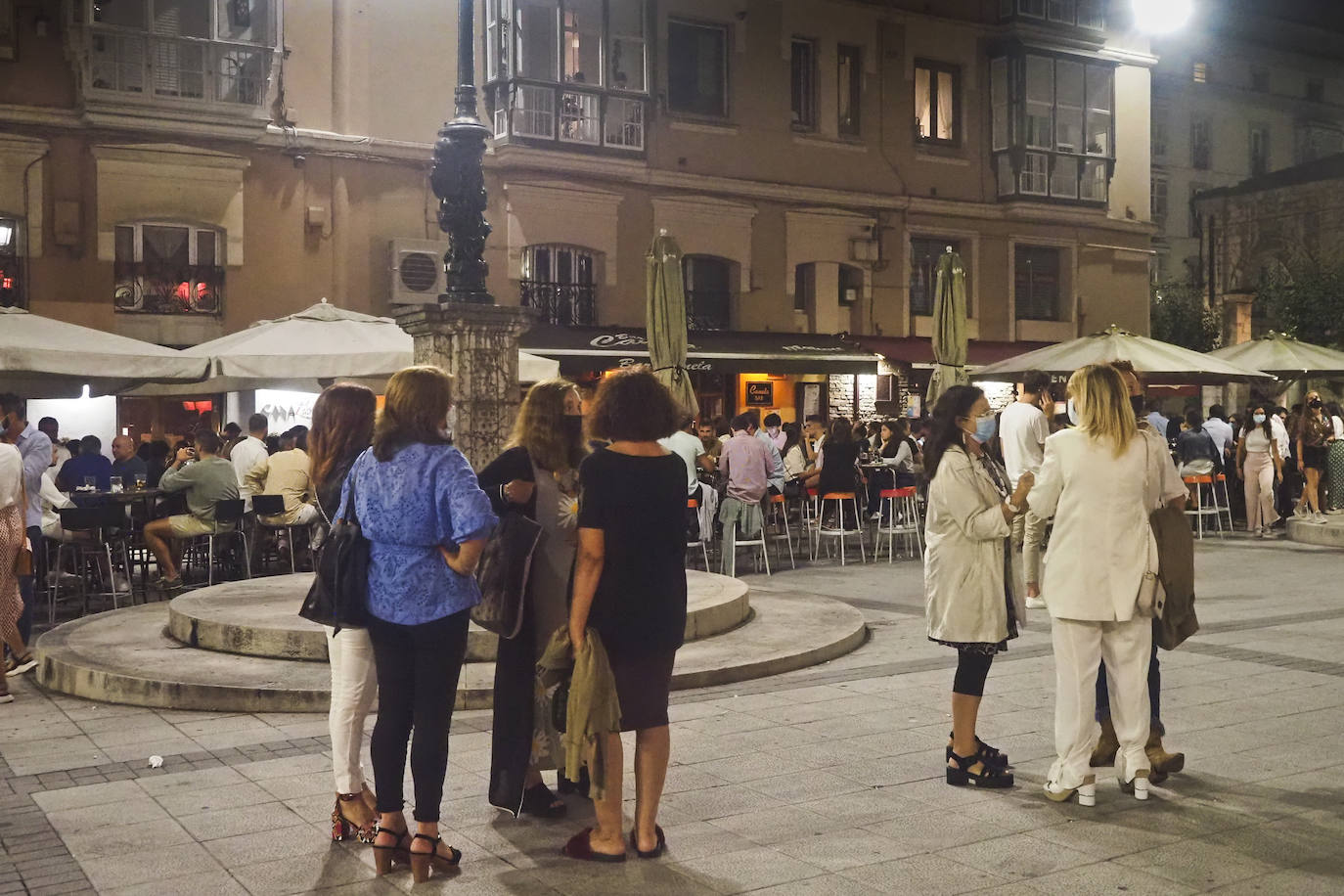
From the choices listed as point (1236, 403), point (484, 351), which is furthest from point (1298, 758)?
point (1236, 403)

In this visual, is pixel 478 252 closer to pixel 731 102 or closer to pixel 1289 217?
pixel 731 102

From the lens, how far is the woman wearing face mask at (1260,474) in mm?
18109

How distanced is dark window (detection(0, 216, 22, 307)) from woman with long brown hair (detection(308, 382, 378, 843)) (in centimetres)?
1488

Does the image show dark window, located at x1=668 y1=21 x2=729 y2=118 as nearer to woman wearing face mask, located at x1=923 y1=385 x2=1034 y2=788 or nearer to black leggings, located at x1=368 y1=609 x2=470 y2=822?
woman wearing face mask, located at x1=923 y1=385 x2=1034 y2=788

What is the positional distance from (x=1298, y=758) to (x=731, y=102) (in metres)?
19.0

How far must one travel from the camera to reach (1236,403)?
34.1 m

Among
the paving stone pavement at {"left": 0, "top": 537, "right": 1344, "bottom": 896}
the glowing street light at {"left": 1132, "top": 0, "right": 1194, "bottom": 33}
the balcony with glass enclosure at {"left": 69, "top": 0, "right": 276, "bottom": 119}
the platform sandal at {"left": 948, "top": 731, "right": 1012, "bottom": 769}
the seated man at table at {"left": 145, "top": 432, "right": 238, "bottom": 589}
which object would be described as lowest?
the paving stone pavement at {"left": 0, "top": 537, "right": 1344, "bottom": 896}

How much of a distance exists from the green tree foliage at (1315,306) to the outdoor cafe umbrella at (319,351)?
26350 mm

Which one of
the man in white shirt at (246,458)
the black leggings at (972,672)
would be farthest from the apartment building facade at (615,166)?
the black leggings at (972,672)

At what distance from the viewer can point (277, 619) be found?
922 centimetres

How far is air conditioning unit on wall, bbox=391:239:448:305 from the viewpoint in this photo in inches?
809

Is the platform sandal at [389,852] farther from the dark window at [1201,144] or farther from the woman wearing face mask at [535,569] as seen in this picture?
the dark window at [1201,144]

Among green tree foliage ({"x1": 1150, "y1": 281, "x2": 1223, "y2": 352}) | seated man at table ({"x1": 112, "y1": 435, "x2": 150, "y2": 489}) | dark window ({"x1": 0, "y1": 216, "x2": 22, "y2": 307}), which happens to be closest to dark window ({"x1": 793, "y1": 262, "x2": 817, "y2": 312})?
dark window ({"x1": 0, "y1": 216, "x2": 22, "y2": 307})

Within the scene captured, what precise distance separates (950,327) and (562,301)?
22.7 ft
